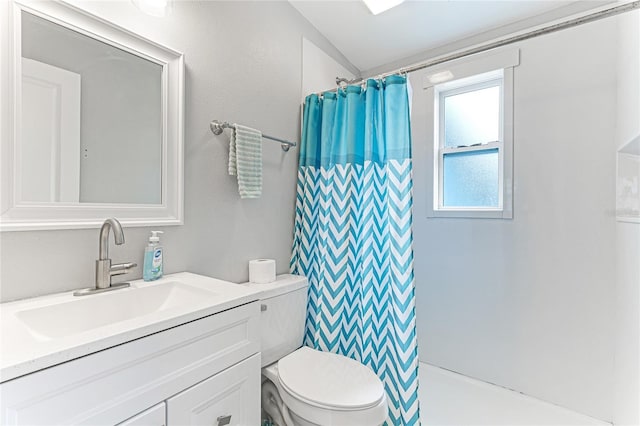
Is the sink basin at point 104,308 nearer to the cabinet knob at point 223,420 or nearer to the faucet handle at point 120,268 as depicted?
the faucet handle at point 120,268

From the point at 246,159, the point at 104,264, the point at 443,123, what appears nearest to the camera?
the point at 104,264

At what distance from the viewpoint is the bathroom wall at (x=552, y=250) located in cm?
165

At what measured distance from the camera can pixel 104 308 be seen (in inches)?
39.2

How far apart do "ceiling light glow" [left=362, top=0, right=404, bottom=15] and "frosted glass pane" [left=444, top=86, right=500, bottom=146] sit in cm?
81

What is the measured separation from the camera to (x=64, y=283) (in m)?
1.01

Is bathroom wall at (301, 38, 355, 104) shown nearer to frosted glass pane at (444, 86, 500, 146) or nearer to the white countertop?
frosted glass pane at (444, 86, 500, 146)

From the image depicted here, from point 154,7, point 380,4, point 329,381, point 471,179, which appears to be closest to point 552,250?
point 471,179

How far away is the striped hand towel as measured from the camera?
1491mm

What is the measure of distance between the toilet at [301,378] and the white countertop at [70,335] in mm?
467

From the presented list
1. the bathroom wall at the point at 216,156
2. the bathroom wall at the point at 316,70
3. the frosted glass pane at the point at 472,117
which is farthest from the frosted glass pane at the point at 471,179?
the bathroom wall at the point at 216,156

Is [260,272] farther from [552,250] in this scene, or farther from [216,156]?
[552,250]

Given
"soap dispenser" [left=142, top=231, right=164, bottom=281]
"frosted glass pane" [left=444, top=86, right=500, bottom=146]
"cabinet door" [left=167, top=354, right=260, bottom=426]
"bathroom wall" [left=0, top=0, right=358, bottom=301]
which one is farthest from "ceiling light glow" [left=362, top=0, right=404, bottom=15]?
"cabinet door" [left=167, top=354, right=260, bottom=426]

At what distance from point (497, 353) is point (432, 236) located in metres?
0.86

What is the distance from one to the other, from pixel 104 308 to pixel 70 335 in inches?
7.1
